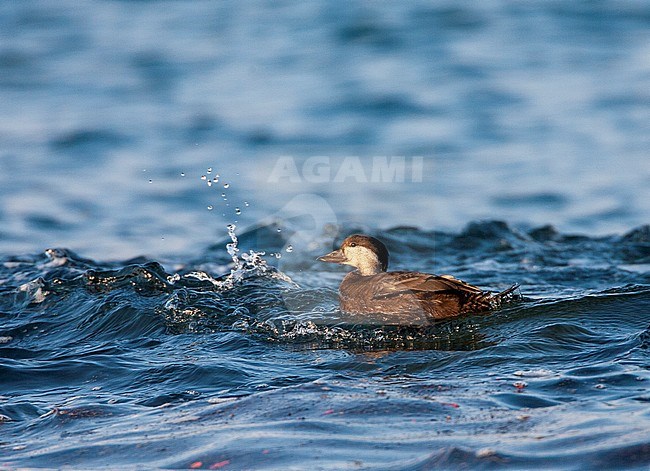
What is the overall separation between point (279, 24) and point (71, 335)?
11654mm

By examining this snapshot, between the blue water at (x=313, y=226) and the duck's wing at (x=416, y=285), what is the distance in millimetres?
233

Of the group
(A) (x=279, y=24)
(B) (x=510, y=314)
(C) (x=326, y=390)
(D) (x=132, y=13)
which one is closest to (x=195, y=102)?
(A) (x=279, y=24)

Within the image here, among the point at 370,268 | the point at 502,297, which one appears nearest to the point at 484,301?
the point at 502,297

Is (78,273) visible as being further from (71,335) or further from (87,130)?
(87,130)

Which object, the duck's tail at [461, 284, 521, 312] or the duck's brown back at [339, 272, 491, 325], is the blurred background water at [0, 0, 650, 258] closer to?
the duck's brown back at [339, 272, 491, 325]

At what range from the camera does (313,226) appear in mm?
10250

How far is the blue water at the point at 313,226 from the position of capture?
4.48m

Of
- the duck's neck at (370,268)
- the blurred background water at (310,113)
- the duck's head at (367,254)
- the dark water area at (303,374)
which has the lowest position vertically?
the dark water area at (303,374)

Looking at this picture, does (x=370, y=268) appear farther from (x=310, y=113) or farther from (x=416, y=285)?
(x=310, y=113)

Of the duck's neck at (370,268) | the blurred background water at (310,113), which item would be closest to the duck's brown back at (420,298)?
the duck's neck at (370,268)

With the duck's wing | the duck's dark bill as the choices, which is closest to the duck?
the duck's wing

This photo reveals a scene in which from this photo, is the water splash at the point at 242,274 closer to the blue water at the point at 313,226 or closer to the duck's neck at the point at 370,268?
the blue water at the point at 313,226

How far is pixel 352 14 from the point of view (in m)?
17.2

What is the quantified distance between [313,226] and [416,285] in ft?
13.3
